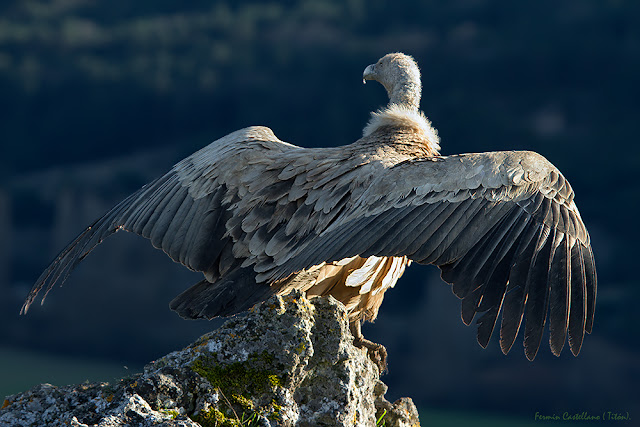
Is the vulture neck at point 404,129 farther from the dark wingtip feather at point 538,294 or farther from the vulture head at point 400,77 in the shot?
the dark wingtip feather at point 538,294

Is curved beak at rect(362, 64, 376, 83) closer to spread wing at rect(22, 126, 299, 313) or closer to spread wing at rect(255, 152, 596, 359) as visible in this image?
spread wing at rect(22, 126, 299, 313)

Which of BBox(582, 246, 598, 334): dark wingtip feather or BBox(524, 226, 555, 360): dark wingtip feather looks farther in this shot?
BBox(582, 246, 598, 334): dark wingtip feather

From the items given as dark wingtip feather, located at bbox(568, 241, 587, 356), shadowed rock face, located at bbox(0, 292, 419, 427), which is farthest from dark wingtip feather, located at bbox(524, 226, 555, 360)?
shadowed rock face, located at bbox(0, 292, 419, 427)

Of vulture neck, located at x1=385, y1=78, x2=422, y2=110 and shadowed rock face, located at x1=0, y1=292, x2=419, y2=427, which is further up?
vulture neck, located at x1=385, y1=78, x2=422, y2=110

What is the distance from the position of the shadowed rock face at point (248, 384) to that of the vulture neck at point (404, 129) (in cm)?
295

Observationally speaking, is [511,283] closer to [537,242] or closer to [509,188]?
[537,242]

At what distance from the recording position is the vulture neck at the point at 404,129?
799 cm

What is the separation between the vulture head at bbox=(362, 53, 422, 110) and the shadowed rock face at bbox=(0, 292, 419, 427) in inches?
159

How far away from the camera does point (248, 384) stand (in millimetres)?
5074

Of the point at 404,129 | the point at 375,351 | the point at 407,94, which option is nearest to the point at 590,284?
the point at 375,351

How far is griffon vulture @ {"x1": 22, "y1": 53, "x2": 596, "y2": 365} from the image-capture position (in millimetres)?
5941

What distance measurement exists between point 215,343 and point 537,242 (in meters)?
2.75

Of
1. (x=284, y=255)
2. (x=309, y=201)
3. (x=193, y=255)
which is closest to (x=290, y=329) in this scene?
(x=284, y=255)

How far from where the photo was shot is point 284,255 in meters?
6.63
